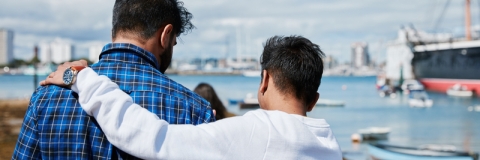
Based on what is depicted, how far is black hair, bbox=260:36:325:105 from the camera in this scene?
7.16 ft

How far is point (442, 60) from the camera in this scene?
62.3 m

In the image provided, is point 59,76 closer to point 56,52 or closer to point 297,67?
point 297,67

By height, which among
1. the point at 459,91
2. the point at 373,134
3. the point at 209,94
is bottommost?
the point at 459,91

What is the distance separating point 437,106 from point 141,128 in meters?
54.7

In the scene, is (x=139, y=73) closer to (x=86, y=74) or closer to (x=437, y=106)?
(x=86, y=74)

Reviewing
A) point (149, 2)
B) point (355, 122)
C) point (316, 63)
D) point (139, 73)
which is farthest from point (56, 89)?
point (355, 122)

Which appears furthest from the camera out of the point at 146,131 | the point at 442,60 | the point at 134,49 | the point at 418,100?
the point at 442,60

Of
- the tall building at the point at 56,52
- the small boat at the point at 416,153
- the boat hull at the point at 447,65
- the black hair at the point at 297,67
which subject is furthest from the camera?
the tall building at the point at 56,52

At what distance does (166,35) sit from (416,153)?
1567 cm

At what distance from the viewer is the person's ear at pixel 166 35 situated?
2213mm

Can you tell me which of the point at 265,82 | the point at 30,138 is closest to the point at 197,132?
the point at 265,82

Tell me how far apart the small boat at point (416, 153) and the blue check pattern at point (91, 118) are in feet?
45.4

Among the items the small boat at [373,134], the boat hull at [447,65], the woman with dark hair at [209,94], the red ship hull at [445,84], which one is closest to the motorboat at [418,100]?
the boat hull at [447,65]

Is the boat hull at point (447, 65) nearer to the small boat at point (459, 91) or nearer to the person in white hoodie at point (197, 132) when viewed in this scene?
the small boat at point (459, 91)
